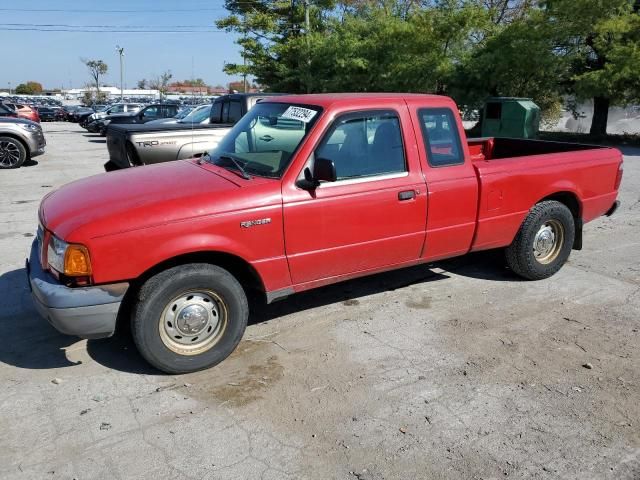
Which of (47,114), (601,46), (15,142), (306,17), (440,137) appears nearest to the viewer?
(440,137)

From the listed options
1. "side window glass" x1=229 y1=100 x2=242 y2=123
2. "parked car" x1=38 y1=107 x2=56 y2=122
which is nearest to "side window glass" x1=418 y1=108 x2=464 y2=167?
"side window glass" x1=229 y1=100 x2=242 y2=123

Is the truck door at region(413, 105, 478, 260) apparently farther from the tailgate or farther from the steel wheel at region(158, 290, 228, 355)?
the tailgate

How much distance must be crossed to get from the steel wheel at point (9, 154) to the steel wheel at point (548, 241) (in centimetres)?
1246

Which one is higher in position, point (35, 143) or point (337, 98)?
point (337, 98)

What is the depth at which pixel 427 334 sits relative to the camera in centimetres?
431

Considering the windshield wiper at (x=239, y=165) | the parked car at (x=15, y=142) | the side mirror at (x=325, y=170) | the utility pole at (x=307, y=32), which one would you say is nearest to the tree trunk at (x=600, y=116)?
the utility pole at (x=307, y=32)

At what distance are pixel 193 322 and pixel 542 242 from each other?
11.6ft

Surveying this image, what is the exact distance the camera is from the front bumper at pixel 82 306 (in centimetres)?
331

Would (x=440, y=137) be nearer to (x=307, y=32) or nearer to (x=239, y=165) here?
(x=239, y=165)

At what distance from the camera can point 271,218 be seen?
3752mm

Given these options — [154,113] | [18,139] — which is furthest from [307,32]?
[18,139]

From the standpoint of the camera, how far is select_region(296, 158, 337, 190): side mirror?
374 cm

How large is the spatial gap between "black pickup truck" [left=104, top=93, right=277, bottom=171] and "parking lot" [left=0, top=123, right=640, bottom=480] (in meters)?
3.37

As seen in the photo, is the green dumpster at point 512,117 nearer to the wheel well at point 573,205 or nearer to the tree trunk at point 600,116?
the tree trunk at point 600,116
